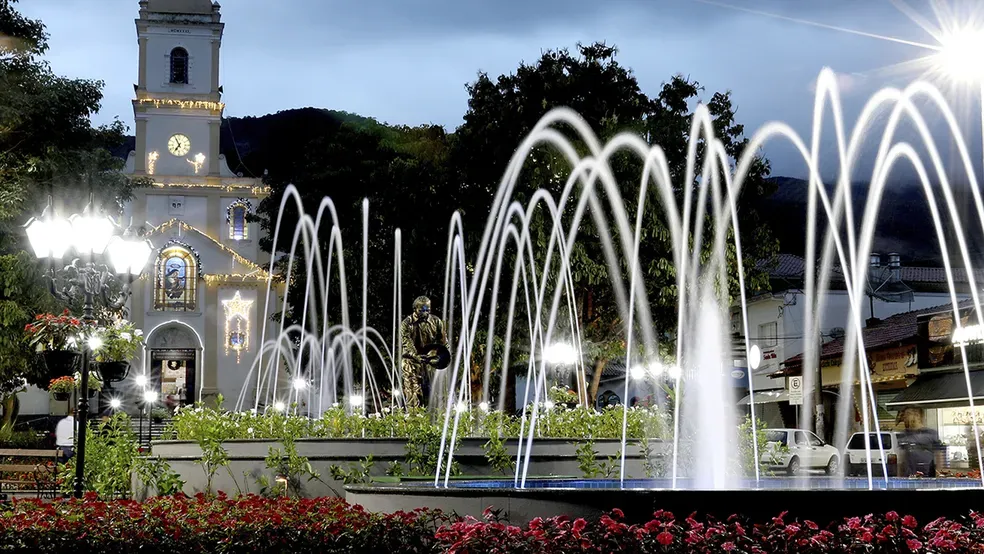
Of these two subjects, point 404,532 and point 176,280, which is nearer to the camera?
point 404,532

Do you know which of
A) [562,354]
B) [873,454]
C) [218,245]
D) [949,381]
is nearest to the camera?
[562,354]

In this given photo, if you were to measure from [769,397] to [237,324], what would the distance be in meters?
28.1

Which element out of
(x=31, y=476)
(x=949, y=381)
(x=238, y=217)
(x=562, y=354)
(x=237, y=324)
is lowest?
(x=31, y=476)

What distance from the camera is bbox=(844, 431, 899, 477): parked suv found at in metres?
30.2

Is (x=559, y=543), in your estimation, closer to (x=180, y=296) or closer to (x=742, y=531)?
(x=742, y=531)

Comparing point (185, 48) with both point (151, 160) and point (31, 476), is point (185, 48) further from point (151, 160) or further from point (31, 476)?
point (31, 476)

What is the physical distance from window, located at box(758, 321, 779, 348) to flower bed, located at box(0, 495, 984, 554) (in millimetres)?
44009

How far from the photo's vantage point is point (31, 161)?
108 ft

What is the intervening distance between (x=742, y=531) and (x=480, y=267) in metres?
23.5

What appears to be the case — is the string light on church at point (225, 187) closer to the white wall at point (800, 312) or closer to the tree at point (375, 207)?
the tree at point (375, 207)

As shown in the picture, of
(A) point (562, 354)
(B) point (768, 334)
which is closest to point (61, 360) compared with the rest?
(A) point (562, 354)

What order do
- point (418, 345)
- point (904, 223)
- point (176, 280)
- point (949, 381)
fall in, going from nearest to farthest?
1. point (418, 345)
2. point (949, 381)
3. point (176, 280)
4. point (904, 223)

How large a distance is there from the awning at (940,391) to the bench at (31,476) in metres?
23.3

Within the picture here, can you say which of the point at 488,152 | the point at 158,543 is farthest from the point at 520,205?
the point at 158,543
